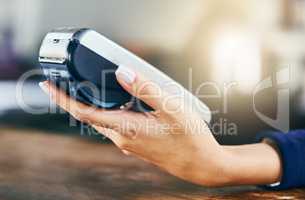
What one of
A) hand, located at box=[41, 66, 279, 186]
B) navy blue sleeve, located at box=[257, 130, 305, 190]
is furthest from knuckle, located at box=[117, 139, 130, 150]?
navy blue sleeve, located at box=[257, 130, 305, 190]

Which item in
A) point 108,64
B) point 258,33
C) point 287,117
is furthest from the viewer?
point 258,33

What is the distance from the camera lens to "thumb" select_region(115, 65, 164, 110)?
370 millimetres

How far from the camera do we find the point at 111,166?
471 mm

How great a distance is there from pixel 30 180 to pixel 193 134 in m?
0.14

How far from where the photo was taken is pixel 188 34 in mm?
896

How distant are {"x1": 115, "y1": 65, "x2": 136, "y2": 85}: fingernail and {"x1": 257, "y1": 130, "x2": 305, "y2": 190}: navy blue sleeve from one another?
0.45 ft

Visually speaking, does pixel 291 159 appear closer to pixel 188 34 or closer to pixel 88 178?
pixel 88 178

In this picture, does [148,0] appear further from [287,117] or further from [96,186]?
[96,186]

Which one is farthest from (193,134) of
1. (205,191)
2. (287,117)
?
(287,117)

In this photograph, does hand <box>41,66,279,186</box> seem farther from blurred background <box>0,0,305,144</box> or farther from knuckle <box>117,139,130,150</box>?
blurred background <box>0,0,305,144</box>

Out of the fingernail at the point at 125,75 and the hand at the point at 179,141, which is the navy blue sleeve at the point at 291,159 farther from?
the fingernail at the point at 125,75

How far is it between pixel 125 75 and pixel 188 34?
21.3 inches

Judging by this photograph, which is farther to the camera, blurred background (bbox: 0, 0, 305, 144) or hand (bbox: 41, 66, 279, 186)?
blurred background (bbox: 0, 0, 305, 144)

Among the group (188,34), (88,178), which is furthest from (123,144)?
(188,34)
